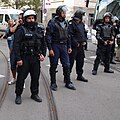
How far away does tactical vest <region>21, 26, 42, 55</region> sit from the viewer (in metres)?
6.41

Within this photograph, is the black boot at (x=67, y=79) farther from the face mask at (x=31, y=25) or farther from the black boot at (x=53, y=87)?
the face mask at (x=31, y=25)

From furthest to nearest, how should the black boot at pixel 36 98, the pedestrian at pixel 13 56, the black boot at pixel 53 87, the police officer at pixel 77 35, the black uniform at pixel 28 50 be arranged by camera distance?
the police officer at pixel 77 35, the black boot at pixel 53 87, the pedestrian at pixel 13 56, the black boot at pixel 36 98, the black uniform at pixel 28 50

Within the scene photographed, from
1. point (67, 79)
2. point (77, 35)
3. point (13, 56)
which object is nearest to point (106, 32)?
point (77, 35)

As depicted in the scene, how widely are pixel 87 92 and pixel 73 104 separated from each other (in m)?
1.10

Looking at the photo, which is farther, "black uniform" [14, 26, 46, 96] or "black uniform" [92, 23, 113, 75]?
"black uniform" [92, 23, 113, 75]

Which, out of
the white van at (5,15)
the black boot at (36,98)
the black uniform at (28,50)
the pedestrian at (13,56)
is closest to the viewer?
the black uniform at (28,50)

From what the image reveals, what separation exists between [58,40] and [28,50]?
49.0 inches

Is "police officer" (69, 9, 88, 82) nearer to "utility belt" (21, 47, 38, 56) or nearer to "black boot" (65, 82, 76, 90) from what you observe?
"black boot" (65, 82, 76, 90)

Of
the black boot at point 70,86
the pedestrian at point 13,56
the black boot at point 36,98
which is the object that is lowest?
the black boot at point 70,86

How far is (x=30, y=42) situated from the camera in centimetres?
642

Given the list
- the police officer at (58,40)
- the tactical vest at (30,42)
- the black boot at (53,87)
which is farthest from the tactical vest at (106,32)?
the tactical vest at (30,42)

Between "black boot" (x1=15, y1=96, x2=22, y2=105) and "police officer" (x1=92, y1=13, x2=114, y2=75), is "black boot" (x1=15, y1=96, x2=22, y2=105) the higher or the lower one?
the lower one

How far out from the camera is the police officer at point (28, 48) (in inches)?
252

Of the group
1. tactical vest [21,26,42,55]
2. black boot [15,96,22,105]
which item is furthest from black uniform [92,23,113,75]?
black boot [15,96,22,105]
